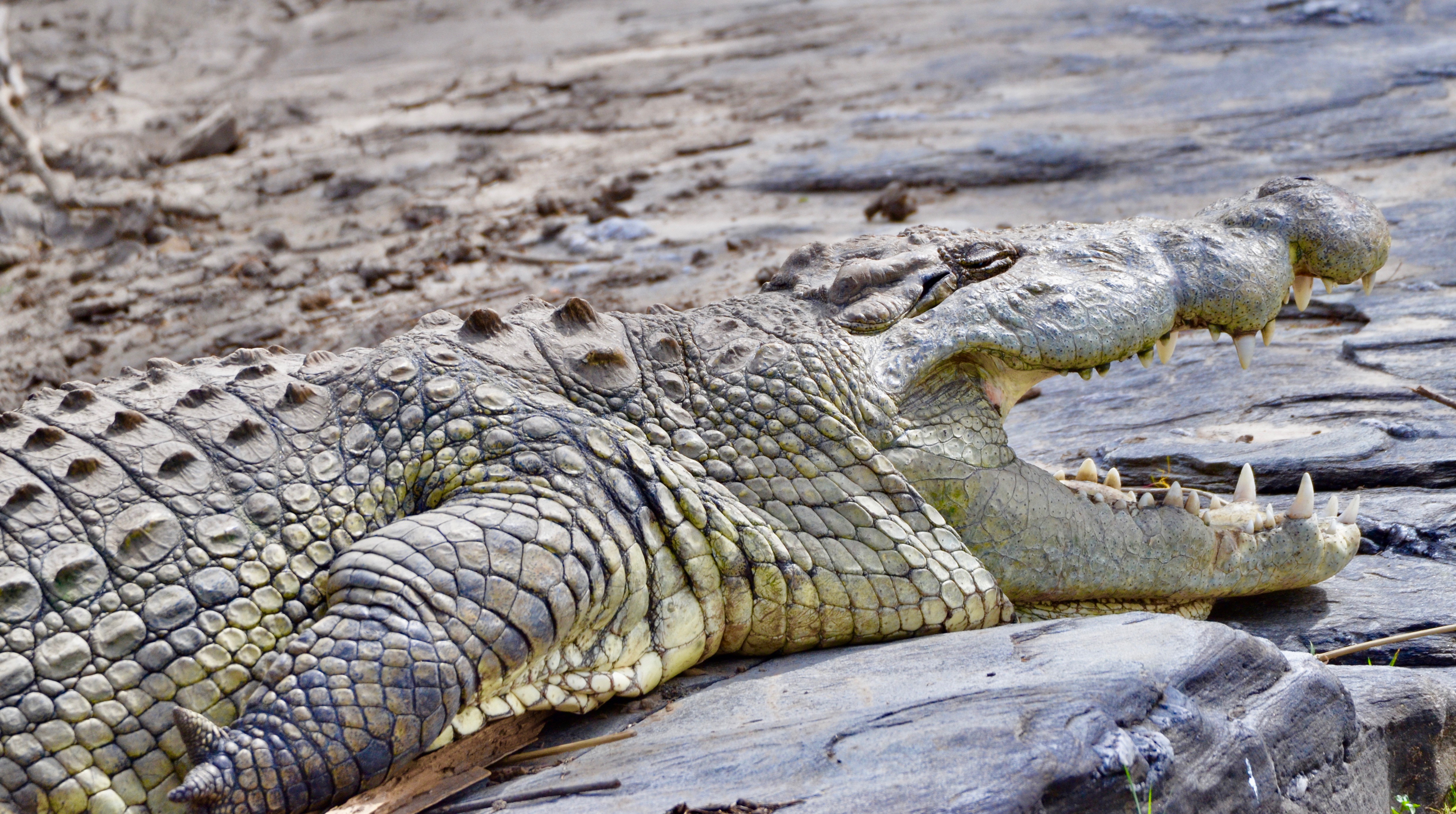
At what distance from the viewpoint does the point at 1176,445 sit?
13.7 ft

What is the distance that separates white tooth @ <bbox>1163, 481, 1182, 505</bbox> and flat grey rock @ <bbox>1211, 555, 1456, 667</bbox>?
40cm

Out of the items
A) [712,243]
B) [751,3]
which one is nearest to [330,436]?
[712,243]

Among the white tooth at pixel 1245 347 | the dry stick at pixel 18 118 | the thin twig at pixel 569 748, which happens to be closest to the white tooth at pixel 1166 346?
the white tooth at pixel 1245 347

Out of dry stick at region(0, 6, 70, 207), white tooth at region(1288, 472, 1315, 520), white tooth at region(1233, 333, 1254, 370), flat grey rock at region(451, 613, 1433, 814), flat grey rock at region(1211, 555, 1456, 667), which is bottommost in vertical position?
flat grey rock at region(1211, 555, 1456, 667)

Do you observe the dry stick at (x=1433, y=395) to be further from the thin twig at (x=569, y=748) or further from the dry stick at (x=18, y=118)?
the dry stick at (x=18, y=118)

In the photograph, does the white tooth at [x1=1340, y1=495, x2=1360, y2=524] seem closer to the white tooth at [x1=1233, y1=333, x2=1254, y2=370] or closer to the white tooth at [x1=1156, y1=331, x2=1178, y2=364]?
the white tooth at [x1=1233, y1=333, x2=1254, y2=370]

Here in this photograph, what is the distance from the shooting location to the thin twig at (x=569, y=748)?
8.86ft

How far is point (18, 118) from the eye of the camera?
955 centimetres

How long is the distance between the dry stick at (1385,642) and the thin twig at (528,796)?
187cm

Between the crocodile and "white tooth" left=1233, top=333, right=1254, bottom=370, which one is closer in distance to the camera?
the crocodile

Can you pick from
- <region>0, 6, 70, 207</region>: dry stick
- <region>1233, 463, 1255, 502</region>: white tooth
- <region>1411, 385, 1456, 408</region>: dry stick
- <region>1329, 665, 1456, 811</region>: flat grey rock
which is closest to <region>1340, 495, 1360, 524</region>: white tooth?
<region>1233, 463, 1255, 502</region>: white tooth

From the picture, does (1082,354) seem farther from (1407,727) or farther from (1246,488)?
(1407,727)

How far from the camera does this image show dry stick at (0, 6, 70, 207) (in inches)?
332

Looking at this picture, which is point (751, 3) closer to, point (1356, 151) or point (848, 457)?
point (1356, 151)
